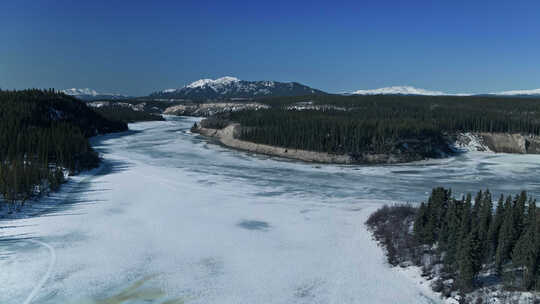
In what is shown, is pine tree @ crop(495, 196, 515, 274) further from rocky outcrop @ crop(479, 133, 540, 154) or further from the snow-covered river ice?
rocky outcrop @ crop(479, 133, 540, 154)

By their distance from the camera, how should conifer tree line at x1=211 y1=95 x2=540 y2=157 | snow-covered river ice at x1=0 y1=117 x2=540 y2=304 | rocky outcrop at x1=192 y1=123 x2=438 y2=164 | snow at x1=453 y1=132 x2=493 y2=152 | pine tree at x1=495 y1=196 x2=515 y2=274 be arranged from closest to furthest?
pine tree at x1=495 y1=196 x2=515 y2=274 → snow-covered river ice at x1=0 y1=117 x2=540 y2=304 → rocky outcrop at x1=192 y1=123 x2=438 y2=164 → conifer tree line at x1=211 y1=95 x2=540 y2=157 → snow at x1=453 y1=132 x2=493 y2=152

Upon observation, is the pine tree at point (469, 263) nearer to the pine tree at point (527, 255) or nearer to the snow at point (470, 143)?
the pine tree at point (527, 255)

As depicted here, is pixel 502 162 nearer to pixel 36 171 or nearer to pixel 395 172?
pixel 395 172

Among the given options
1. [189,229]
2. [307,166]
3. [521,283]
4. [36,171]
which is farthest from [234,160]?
[521,283]

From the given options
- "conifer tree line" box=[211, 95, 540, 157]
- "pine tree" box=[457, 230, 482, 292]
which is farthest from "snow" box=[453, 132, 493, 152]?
"pine tree" box=[457, 230, 482, 292]

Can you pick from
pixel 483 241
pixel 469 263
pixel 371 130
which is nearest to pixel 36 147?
pixel 469 263

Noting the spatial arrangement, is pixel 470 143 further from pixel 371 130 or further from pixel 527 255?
pixel 527 255
